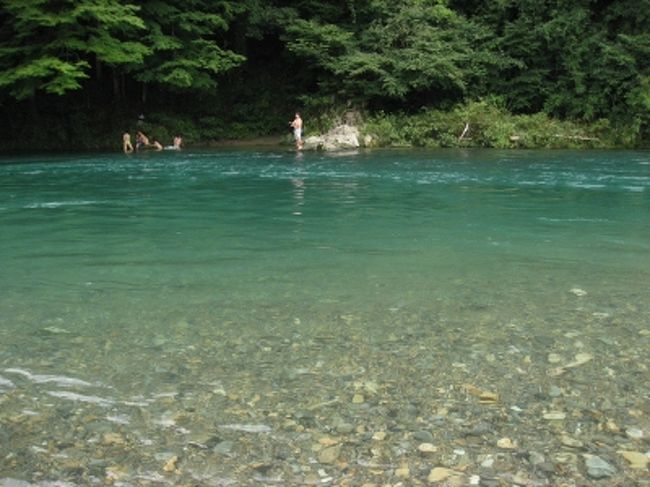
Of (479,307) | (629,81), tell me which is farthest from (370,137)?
(479,307)

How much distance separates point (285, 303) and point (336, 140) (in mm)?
22865

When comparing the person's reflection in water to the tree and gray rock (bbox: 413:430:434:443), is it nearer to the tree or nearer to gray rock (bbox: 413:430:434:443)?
gray rock (bbox: 413:430:434:443)

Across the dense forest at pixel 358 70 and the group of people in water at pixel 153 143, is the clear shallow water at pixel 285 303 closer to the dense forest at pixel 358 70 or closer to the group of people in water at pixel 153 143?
the group of people in water at pixel 153 143

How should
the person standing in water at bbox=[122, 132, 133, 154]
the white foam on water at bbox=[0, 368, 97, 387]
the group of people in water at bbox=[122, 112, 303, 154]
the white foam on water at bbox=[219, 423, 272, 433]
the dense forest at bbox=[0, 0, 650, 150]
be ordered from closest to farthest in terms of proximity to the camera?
1. the white foam on water at bbox=[219, 423, 272, 433]
2. the white foam on water at bbox=[0, 368, 97, 387]
3. the person standing in water at bbox=[122, 132, 133, 154]
4. the group of people in water at bbox=[122, 112, 303, 154]
5. the dense forest at bbox=[0, 0, 650, 150]

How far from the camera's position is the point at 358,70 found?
30125mm

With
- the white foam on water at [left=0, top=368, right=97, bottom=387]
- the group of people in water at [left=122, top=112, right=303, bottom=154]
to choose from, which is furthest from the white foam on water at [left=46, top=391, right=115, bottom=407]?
the group of people in water at [left=122, top=112, right=303, bottom=154]

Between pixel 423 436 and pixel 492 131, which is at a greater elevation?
pixel 492 131

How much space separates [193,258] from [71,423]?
14.8ft

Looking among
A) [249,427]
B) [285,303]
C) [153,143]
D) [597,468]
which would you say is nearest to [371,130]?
[153,143]

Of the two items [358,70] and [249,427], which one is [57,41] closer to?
[358,70]

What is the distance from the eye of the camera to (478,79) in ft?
105

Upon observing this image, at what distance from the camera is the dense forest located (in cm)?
2811

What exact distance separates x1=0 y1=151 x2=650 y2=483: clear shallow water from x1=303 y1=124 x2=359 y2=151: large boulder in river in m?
14.2

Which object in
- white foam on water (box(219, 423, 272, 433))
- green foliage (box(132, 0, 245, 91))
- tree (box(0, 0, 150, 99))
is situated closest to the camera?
white foam on water (box(219, 423, 272, 433))
